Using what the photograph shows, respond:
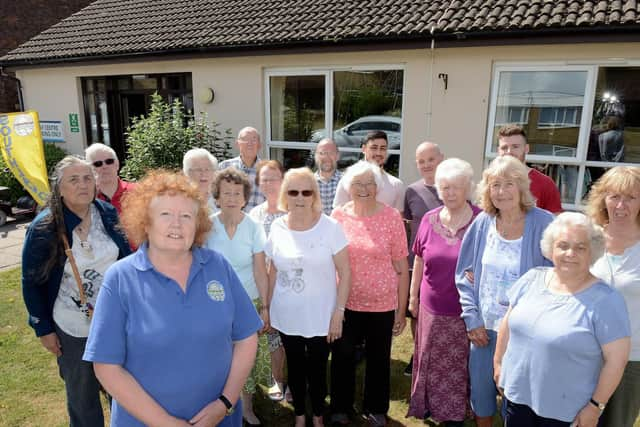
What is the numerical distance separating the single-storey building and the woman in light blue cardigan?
150 inches

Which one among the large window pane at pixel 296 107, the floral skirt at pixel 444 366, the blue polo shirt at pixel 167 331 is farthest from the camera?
the large window pane at pixel 296 107

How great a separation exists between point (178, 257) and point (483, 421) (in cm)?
223

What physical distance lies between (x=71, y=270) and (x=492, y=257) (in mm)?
2457

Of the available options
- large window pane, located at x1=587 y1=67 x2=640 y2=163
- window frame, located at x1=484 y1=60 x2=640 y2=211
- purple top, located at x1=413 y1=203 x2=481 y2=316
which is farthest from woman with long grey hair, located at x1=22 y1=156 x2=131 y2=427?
large window pane, located at x1=587 y1=67 x2=640 y2=163

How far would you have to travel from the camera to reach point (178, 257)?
1.86 meters

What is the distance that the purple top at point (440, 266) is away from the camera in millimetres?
2861

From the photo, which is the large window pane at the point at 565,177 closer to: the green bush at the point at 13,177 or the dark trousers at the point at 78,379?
the dark trousers at the point at 78,379

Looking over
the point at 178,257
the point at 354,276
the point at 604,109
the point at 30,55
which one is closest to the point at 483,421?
the point at 354,276

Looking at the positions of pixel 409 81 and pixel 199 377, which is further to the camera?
pixel 409 81

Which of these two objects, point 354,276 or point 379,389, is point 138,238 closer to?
point 354,276

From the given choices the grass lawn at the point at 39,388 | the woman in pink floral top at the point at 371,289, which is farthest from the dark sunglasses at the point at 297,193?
the grass lawn at the point at 39,388

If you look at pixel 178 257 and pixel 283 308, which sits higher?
pixel 178 257

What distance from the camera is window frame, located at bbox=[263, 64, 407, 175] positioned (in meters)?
6.63

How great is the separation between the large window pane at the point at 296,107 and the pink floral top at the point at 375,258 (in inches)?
187
